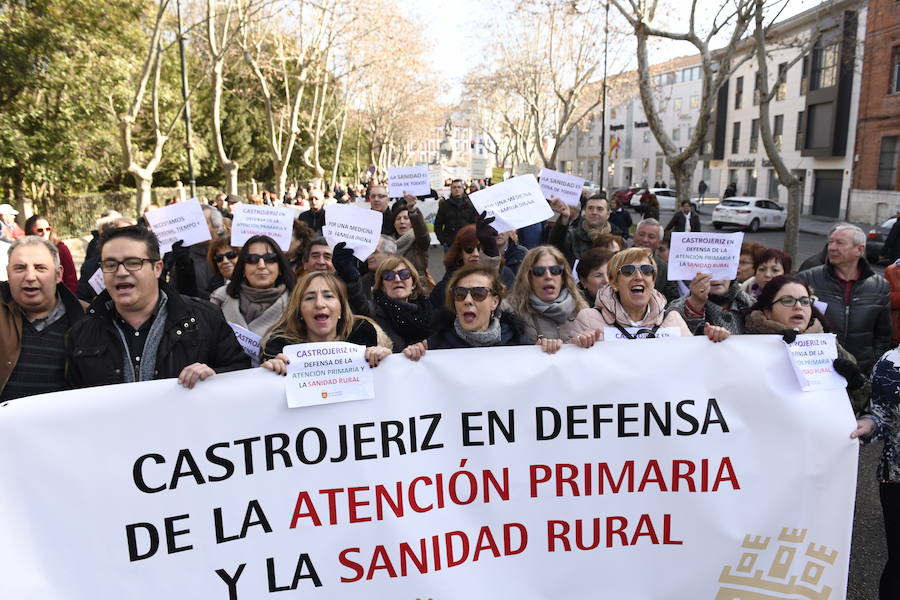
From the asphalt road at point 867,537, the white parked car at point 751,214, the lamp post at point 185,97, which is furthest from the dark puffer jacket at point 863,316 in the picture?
the white parked car at point 751,214

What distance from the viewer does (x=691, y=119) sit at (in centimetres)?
5769

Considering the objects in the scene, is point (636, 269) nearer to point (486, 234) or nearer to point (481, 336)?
point (481, 336)

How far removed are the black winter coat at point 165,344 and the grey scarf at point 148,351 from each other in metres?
0.02

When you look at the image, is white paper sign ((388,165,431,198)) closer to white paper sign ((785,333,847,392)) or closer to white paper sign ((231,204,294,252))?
white paper sign ((231,204,294,252))

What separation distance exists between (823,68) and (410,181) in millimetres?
34160

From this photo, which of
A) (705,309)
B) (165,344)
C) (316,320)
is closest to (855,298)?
(705,309)

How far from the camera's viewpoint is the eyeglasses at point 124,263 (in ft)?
9.21

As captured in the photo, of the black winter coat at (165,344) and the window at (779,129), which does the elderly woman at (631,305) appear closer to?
the black winter coat at (165,344)

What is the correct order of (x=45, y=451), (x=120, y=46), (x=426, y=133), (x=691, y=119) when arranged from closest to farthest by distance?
(x=45, y=451) → (x=120, y=46) → (x=691, y=119) → (x=426, y=133)

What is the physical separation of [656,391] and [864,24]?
3330cm

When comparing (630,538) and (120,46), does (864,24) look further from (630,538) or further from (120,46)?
(630,538)

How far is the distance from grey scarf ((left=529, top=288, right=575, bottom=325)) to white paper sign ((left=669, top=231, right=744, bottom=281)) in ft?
1.93

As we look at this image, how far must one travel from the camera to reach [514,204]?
5.30 metres

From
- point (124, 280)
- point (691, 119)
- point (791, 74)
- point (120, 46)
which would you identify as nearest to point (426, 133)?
point (691, 119)
